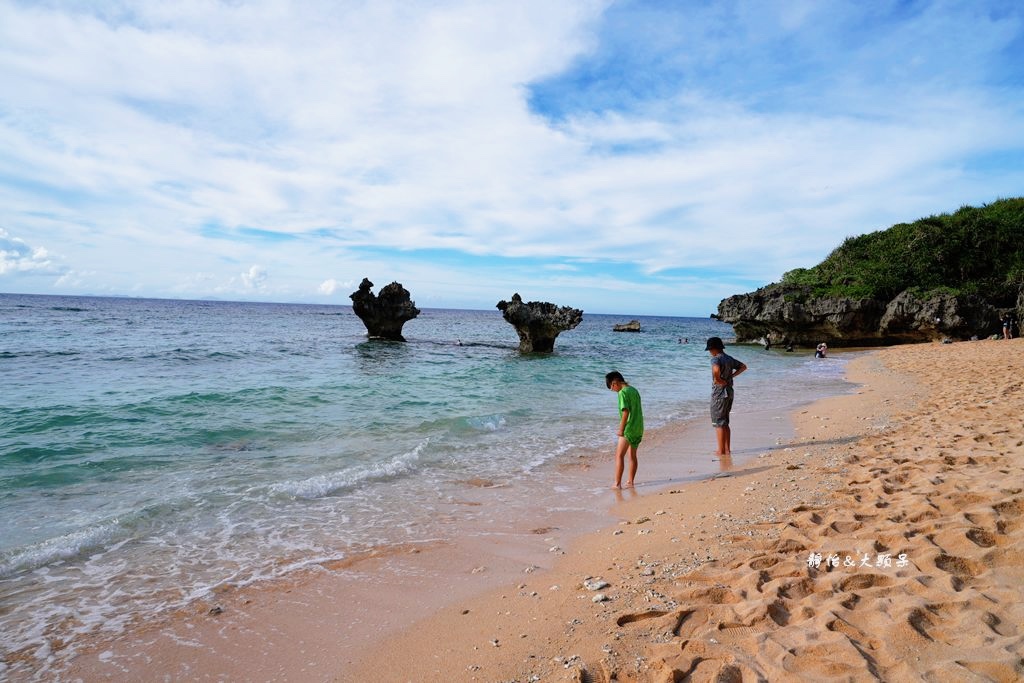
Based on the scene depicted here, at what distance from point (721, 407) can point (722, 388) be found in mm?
330

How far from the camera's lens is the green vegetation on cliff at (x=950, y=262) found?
1417 inches

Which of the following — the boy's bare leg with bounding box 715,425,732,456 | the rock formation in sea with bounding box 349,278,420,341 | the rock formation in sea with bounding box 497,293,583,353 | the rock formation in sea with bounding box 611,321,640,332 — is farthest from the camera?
the rock formation in sea with bounding box 611,321,640,332

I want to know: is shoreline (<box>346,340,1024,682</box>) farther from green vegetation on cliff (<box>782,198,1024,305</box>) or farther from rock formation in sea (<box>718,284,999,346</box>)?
green vegetation on cliff (<box>782,198,1024,305</box>)

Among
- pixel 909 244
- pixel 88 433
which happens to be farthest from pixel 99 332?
pixel 909 244

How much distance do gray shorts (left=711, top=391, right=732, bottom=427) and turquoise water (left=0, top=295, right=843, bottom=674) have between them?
2385 millimetres

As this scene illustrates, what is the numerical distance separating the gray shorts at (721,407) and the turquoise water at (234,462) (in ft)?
7.82

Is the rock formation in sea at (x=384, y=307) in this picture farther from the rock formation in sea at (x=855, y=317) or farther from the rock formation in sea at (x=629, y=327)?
the rock formation in sea at (x=629, y=327)

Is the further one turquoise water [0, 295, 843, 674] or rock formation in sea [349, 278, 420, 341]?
rock formation in sea [349, 278, 420, 341]

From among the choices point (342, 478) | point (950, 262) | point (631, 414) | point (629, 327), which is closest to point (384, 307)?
point (342, 478)

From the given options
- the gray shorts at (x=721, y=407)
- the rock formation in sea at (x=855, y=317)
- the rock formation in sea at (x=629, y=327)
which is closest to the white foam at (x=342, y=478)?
the gray shorts at (x=721, y=407)

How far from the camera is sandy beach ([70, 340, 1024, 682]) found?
310cm

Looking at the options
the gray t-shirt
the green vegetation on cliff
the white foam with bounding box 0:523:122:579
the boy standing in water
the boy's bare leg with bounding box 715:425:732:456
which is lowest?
the white foam with bounding box 0:523:122:579

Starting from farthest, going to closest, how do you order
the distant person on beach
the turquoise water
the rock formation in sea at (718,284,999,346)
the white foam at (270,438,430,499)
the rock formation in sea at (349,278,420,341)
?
1. the rock formation in sea at (349,278,420,341)
2. the rock formation in sea at (718,284,999,346)
3. the distant person on beach
4. the white foam at (270,438,430,499)
5. the turquoise water

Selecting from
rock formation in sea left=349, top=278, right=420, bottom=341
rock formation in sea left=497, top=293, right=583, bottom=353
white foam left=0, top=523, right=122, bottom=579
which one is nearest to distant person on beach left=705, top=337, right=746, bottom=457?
white foam left=0, top=523, right=122, bottom=579
